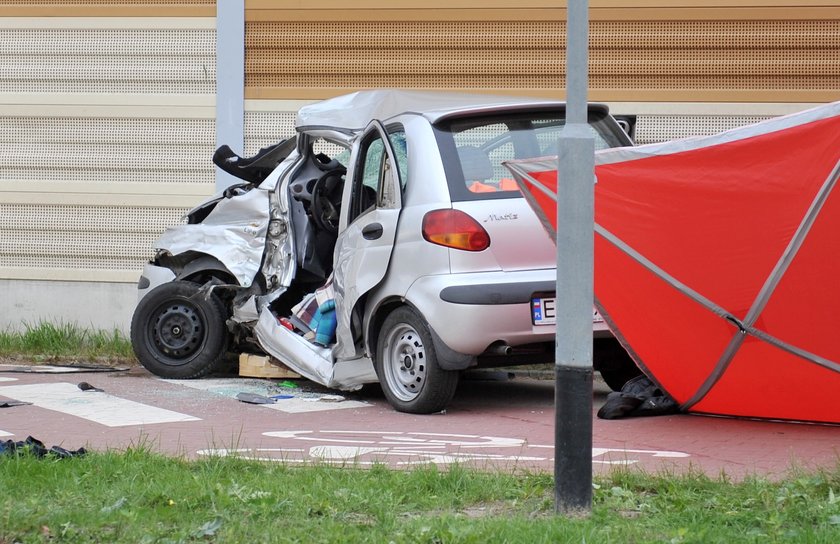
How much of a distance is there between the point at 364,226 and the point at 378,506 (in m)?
3.84

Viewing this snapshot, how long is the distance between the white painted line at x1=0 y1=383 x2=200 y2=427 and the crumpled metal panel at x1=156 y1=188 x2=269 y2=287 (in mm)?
1450

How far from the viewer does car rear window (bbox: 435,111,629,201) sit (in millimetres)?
7914

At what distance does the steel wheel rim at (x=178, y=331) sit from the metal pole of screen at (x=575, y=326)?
583 centimetres

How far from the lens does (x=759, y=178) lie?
6609 mm

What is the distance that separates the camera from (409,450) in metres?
6.47

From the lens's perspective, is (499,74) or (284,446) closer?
(284,446)

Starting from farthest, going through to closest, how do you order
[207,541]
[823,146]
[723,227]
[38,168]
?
1. [38,168]
2. [723,227]
3. [823,146]
4. [207,541]

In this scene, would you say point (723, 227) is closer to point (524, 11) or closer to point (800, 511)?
point (800, 511)

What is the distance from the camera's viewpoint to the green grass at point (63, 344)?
39.8ft

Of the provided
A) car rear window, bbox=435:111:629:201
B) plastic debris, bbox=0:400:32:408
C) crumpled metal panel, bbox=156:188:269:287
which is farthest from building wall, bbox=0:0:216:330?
car rear window, bbox=435:111:629:201

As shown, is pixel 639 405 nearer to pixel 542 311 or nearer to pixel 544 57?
pixel 542 311

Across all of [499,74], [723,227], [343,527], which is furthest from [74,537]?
[499,74]

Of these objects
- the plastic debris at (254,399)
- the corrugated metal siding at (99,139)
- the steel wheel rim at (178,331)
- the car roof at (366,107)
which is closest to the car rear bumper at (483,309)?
the plastic debris at (254,399)

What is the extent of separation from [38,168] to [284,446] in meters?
8.15
